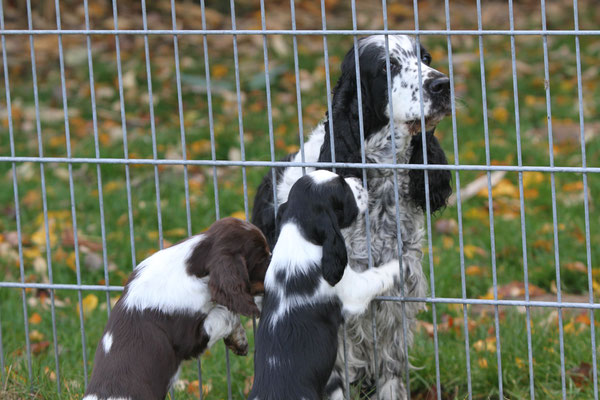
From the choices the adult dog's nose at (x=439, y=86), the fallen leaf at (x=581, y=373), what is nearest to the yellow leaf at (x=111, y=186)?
the adult dog's nose at (x=439, y=86)

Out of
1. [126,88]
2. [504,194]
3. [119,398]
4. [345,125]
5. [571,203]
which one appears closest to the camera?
[119,398]

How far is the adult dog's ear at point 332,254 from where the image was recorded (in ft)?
12.0

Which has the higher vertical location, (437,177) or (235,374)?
(437,177)

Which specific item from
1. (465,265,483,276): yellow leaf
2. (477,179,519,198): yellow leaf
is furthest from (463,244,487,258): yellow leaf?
(477,179,519,198): yellow leaf

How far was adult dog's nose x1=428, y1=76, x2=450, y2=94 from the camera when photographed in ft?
13.3

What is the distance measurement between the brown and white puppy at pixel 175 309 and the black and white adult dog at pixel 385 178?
651mm

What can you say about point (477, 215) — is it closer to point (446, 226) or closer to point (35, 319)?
point (446, 226)

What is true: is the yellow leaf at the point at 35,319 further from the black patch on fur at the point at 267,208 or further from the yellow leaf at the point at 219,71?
the yellow leaf at the point at 219,71

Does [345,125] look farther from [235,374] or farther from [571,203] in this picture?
[571,203]

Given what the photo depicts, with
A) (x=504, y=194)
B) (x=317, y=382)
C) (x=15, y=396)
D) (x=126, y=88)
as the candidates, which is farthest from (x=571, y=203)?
(x=126, y=88)

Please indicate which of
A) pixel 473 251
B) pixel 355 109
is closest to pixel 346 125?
pixel 355 109

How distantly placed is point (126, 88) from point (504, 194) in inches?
166

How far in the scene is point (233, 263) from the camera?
3.70 metres

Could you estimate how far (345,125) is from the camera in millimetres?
4305
